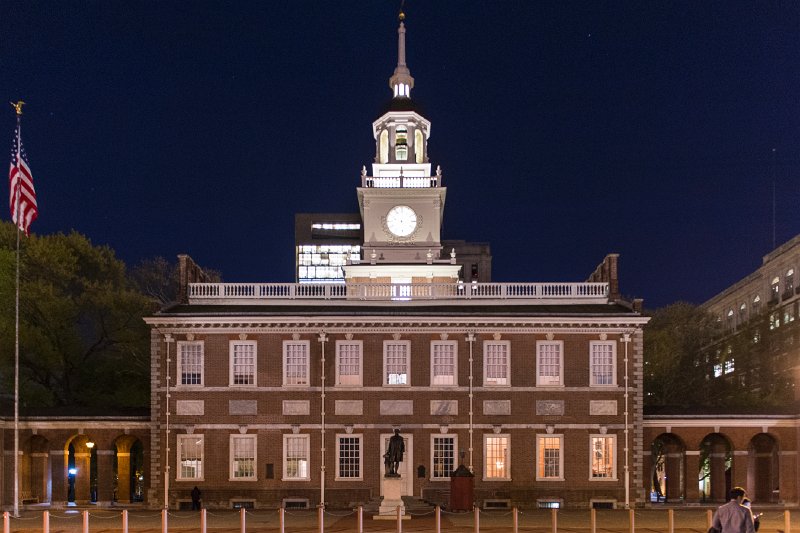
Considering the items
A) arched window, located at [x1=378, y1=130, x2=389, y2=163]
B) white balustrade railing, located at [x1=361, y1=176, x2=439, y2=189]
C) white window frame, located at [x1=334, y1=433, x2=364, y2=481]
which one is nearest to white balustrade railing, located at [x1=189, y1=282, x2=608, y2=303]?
white window frame, located at [x1=334, y1=433, x2=364, y2=481]

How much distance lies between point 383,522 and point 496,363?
1184cm

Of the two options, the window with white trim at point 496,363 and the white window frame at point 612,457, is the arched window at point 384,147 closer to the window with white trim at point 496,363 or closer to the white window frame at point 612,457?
the window with white trim at point 496,363

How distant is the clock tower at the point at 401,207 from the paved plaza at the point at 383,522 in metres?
18.7

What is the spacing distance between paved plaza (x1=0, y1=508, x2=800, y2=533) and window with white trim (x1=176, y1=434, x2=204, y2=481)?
109 inches

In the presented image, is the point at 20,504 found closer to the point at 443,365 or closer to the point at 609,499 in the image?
the point at 443,365

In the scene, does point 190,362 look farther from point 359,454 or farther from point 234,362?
point 359,454

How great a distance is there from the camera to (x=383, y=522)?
37094 millimetres

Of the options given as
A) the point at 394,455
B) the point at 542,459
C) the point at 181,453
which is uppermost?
the point at 394,455

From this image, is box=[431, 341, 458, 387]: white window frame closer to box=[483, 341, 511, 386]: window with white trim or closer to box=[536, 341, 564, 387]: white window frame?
box=[483, 341, 511, 386]: window with white trim

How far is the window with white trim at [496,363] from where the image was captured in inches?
1836

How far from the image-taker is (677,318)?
235ft

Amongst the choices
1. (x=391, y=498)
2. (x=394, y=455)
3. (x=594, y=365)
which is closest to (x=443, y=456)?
(x=394, y=455)

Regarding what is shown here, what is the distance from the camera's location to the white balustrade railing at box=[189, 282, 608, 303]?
49.4 metres

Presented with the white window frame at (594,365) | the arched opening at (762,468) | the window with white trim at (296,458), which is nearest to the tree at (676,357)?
the arched opening at (762,468)
